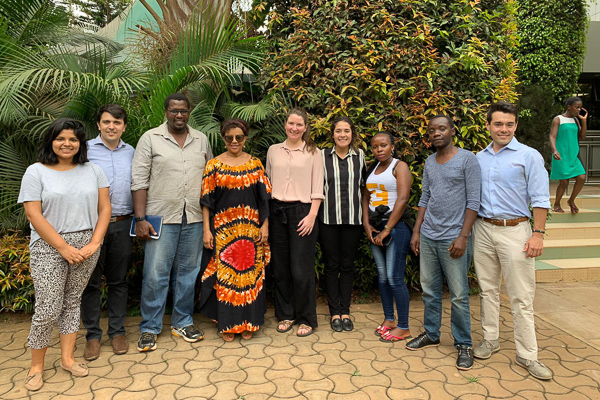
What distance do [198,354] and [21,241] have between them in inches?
102

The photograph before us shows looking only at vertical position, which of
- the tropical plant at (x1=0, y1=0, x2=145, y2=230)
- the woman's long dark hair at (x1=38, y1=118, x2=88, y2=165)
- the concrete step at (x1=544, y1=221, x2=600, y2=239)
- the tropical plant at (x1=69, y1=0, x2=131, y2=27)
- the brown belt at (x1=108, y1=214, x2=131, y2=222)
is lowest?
the concrete step at (x1=544, y1=221, x2=600, y2=239)

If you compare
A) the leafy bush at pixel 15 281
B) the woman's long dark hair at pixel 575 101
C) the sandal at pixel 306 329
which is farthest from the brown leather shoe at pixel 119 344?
the woman's long dark hair at pixel 575 101

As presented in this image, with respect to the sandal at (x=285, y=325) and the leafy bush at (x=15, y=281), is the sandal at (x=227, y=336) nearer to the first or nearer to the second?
the sandal at (x=285, y=325)

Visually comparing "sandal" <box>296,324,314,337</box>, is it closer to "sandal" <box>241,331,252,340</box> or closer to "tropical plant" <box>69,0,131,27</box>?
"sandal" <box>241,331,252,340</box>

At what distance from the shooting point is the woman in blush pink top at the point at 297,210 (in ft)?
12.0

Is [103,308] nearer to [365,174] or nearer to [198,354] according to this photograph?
[198,354]

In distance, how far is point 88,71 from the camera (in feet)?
14.2

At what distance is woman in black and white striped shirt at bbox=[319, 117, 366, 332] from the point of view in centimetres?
370

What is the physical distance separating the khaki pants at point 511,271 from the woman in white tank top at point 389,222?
23.8 inches

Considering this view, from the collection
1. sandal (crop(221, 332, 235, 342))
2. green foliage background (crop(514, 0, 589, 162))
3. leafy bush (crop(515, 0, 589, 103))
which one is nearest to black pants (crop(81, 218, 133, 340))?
sandal (crop(221, 332, 235, 342))

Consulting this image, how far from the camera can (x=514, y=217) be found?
303 cm

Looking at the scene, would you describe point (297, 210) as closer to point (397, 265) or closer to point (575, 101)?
point (397, 265)

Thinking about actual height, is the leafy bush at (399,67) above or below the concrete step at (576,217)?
above

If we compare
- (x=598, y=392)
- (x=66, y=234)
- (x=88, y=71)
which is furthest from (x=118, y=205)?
(x=598, y=392)
